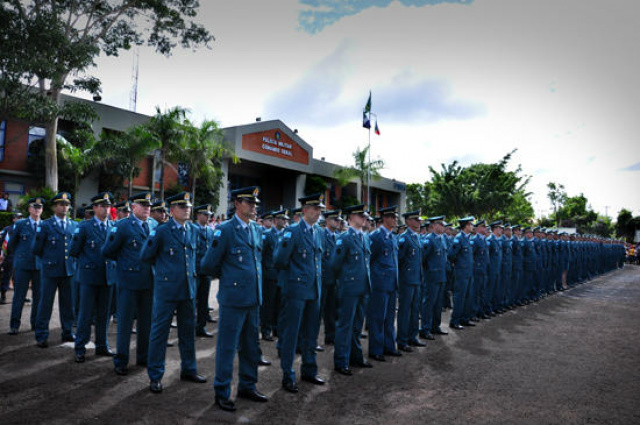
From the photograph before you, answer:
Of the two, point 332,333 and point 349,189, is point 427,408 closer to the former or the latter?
point 332,333

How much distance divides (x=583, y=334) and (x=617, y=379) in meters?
3.32

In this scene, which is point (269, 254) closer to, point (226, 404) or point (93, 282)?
point (93, 282)

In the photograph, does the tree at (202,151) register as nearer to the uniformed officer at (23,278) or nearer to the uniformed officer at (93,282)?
the uniformed officer at (23,278)

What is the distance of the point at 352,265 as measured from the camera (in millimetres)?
5918

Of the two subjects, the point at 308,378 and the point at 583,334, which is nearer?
the point at 308,378

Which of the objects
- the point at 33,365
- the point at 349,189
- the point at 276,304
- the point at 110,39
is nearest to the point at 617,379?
the point at 276,304

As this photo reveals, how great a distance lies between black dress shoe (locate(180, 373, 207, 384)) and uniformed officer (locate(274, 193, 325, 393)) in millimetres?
938

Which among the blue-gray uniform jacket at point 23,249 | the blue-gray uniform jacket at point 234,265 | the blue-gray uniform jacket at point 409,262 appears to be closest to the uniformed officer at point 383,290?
the blue-gray uniform jacket at point 409,262

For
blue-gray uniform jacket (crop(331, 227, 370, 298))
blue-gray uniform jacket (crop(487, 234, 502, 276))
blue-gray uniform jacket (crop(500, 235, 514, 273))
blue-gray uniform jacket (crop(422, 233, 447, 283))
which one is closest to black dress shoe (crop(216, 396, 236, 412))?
blue-gray uniform jacket (crop(331, 227, 370, 298))

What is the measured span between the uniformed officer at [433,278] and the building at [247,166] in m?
16.0

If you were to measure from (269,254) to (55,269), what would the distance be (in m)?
3.41

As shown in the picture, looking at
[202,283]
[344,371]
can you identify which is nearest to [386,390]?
[344,371]

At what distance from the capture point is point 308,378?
17.1ft

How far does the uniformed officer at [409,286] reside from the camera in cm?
700
